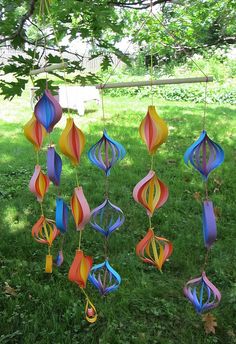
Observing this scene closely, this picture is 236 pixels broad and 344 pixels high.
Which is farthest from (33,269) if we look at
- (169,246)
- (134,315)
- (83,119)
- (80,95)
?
(80,95)

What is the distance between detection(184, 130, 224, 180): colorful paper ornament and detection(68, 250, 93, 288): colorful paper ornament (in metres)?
0.43

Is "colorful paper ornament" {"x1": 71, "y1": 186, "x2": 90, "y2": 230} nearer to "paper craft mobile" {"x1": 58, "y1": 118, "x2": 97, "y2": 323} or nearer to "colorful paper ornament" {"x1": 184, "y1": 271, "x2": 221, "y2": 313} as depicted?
"paper craft mobile" {"x1": 58, "y1": 118, "x2": 97, "y2": 323}

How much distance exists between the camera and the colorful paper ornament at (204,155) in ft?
3.26

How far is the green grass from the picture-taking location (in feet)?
6.45

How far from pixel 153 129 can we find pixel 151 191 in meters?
0.19

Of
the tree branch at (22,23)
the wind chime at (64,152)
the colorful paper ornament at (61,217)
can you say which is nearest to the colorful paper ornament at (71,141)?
the wind chime at (64,152)

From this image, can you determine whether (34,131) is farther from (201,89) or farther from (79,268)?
(201,89)

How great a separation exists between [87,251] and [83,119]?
4318mm

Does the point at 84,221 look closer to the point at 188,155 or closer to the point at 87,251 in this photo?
the point at 188,155

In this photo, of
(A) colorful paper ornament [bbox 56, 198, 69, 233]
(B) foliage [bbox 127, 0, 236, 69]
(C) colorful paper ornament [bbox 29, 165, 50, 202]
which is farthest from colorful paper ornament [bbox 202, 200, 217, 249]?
(B) foliage [bbox 127, 0, 236, 69]

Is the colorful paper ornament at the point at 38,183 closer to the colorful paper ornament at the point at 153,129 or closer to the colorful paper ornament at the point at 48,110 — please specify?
the colorful paper ornament at the point at 48,110

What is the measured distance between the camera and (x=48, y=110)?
3.59 ft

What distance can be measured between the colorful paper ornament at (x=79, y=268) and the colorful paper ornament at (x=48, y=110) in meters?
0.39

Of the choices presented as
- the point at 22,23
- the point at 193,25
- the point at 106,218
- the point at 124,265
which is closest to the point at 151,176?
the point at 106,218
